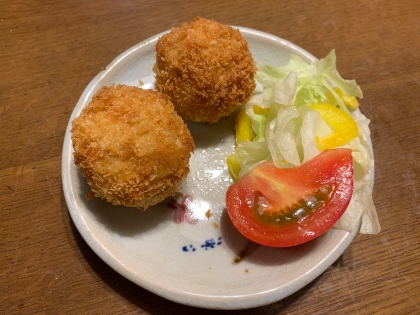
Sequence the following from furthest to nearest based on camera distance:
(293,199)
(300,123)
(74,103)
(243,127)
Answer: (74,103) < (243,127) < (300,123) < (293,199)

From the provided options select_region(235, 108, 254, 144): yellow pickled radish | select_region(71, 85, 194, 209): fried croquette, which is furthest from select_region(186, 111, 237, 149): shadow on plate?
select_region(71, 85, 194, 209): fried croquette

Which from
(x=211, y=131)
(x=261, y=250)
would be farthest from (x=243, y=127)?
(x=261, y=250)

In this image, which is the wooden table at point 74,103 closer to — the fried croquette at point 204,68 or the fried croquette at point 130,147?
the fried croquette at point 130,147

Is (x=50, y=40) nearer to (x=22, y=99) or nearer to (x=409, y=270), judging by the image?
(x=22, y=99)

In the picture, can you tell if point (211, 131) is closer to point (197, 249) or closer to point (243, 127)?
point (243, 127)

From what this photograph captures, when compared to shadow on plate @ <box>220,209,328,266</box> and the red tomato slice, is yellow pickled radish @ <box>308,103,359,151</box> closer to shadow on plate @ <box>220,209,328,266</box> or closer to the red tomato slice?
the red tomato slice

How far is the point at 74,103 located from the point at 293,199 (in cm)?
135

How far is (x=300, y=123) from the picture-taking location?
1.74m

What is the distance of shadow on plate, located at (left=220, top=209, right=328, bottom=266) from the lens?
1562mm

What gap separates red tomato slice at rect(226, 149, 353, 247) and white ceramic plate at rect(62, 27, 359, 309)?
0.41 feet

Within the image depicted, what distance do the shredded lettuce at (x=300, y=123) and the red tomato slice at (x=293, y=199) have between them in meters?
0.10

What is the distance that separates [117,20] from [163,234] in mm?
1544

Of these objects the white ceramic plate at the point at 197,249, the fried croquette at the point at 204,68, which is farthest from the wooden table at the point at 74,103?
the fried croquette at the point at 204,68

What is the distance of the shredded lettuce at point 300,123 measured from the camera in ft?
5.46
